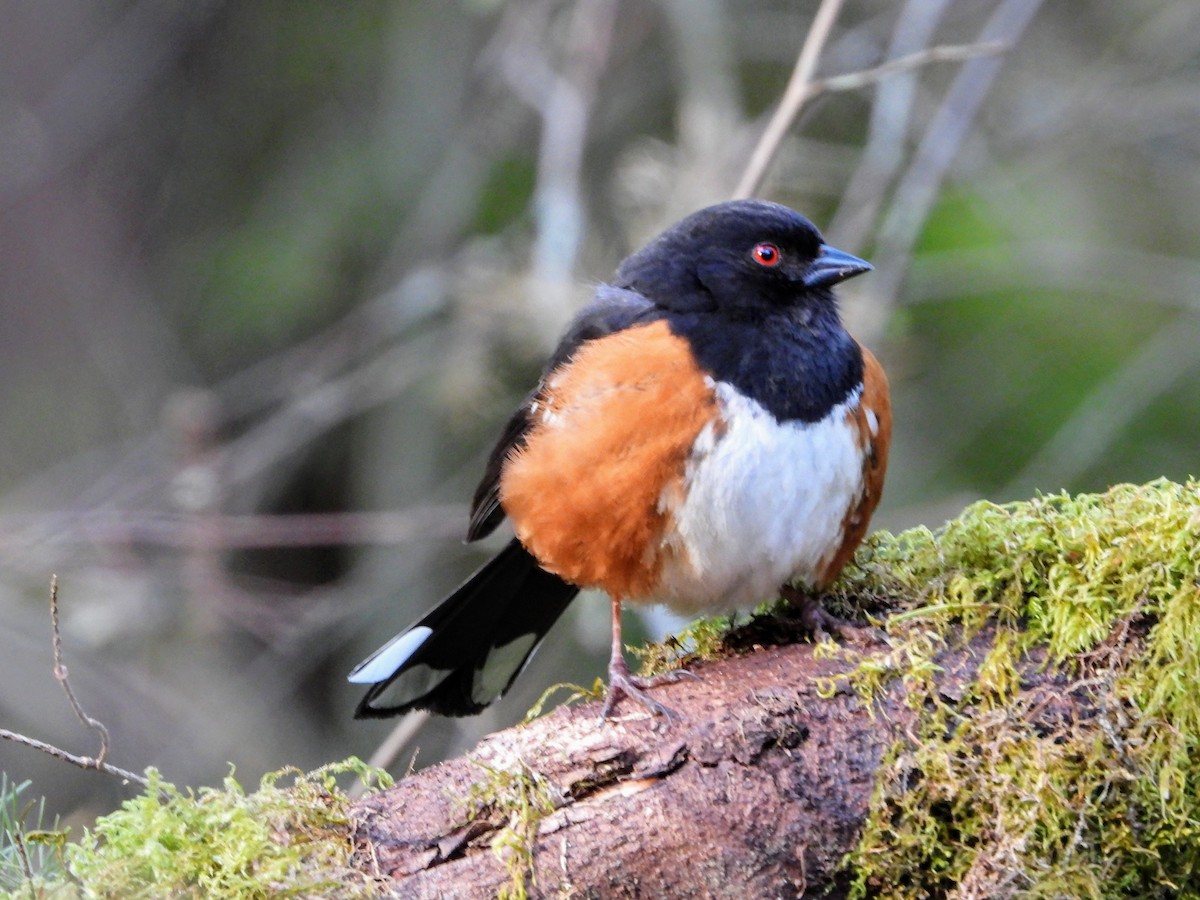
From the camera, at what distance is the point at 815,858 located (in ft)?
5.76

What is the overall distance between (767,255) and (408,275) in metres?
2.11

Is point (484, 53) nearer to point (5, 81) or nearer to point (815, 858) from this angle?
point (5, 81)

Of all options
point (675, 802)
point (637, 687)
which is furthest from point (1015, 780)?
point (637, 687)

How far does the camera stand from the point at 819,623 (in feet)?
7.19

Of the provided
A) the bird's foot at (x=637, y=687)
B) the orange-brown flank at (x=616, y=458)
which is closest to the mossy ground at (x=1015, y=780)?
the bird's foot at (x=637, y=687)

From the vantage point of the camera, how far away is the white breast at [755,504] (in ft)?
7.41

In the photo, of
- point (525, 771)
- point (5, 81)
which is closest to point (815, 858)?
point (525, 771)

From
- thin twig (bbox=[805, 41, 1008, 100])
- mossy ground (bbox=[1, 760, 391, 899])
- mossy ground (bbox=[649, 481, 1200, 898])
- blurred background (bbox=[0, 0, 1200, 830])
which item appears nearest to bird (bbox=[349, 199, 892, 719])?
mossy ground (bbox=[649, 481, 1200, 898])

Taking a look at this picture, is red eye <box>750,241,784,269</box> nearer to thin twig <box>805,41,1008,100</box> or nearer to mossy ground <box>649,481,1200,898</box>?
thin twig <box>805,41,1008,100</box>

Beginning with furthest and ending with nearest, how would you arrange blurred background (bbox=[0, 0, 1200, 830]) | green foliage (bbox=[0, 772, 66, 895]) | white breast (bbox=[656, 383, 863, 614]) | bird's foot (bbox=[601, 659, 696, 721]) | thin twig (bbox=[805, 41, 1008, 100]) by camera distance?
blurred background (bbox=[0, 0, 1200, 830]), thin twig (bbox=[805, 41, 1008, 100]), white breast (bbox=[656, 383, 863, 614]), bird's foot (bbox=[601, 659, 696, 721]), green foliage (bbox=[0, 772, 66, 895])

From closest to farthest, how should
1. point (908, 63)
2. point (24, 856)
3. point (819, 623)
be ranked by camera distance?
point (24, 856)
point (819, 623)
point (908, 63)

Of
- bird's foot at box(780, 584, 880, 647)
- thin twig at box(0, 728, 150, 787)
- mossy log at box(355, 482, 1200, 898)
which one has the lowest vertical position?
thin twig at box(0, 728, 150, 787)

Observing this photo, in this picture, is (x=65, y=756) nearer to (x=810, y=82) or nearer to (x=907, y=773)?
(x=907, y=773)

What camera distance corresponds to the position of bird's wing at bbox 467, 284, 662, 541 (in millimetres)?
2553
